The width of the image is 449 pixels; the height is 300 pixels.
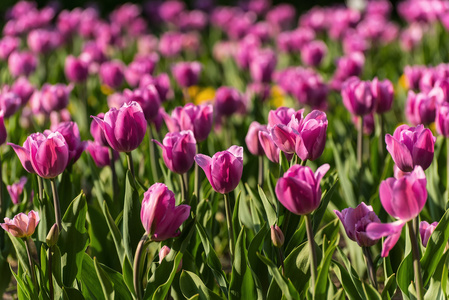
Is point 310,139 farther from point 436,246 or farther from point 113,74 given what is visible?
point 113,74

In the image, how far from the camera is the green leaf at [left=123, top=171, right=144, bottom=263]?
1.77 metres

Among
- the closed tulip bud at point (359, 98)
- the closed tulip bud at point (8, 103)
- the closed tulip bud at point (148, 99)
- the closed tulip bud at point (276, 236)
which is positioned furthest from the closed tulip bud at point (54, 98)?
the closed tulip bud at point (276, 236)

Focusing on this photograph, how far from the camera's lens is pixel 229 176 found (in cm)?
157

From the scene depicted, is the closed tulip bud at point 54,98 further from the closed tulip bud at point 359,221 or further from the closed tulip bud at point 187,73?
the closed tulip bud at point 359,221

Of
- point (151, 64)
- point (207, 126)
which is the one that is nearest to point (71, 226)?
point (207, 126)

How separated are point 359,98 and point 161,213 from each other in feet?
3.85

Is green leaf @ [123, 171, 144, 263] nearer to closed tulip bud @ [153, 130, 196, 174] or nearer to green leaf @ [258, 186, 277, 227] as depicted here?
closed tulip bud @ [153, 130, 196, 174]

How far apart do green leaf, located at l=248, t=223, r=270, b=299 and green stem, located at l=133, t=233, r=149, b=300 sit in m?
0.29

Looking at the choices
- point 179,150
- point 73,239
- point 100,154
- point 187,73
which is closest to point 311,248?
point 179,150

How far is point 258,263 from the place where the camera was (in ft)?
5.79

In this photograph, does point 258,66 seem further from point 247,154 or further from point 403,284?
point 403,284

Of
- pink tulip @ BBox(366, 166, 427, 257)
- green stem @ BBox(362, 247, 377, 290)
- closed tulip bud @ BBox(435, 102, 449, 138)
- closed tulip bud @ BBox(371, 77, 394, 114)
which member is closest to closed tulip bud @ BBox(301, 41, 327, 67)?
closed tulip bud @ BBox(371, 77, 394, 114)

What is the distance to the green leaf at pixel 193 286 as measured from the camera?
5.40 ft

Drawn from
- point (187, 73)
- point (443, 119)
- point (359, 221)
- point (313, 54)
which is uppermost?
point (359, 221)
